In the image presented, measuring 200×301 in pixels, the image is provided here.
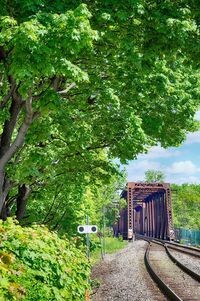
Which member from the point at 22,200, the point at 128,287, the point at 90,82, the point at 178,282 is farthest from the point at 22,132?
the point at 178,282

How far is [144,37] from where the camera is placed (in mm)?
7934

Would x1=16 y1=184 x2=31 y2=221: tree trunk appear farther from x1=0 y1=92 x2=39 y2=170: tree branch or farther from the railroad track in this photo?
the railroad track

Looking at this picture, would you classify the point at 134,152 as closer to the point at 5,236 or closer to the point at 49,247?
the point at 49,247

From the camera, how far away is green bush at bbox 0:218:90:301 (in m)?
4.06

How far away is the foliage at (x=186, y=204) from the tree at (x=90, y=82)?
2138 inches

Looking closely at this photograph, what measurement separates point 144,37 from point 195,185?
92.7 meters

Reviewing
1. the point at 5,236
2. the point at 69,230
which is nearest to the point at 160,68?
the point at 5,236

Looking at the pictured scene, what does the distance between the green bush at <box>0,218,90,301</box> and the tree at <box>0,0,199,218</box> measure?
2.75 meters

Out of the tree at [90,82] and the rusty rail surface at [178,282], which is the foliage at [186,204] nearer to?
the rusty rail surface at [178,282]

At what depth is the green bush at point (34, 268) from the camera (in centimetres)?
406

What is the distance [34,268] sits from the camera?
4852mm

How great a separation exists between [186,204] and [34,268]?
267 feet

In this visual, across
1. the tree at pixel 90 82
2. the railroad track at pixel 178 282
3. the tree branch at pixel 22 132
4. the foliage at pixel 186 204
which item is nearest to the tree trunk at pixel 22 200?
the tree at pixel 90 82

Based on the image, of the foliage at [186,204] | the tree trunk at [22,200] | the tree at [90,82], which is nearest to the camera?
the tree at [90,82]
